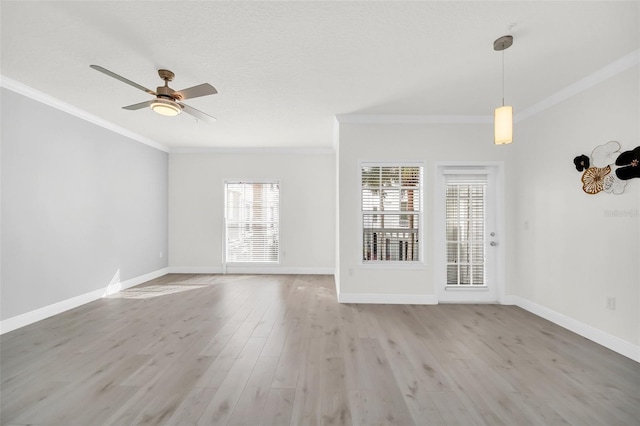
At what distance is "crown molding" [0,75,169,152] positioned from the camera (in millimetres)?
3247

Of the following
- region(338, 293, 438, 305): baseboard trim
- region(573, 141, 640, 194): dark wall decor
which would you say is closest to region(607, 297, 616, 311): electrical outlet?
region(573, 141, 640, 194): dark wall decor

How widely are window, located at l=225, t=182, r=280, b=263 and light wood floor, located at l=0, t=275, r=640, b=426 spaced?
8.38ft

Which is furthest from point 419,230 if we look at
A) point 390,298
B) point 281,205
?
point 281,205

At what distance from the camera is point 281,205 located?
6.45 meters

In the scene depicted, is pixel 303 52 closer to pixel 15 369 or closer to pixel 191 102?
pixel 191 102

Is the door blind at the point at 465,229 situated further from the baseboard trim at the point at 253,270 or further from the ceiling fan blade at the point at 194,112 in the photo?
the ceiling fan blade at the point at 194,112

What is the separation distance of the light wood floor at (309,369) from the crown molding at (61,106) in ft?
9.05

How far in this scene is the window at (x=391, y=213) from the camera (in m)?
4.40

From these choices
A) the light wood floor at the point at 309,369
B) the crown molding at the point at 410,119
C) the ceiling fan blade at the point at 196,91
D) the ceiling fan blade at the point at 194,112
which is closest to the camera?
the light wood floor at the point at 309,369

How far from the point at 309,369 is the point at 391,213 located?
2.66m

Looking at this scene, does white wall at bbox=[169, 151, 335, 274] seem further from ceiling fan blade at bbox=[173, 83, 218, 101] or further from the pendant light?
the pendant light

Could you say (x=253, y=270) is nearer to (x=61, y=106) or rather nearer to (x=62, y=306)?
(x=62, y=306)

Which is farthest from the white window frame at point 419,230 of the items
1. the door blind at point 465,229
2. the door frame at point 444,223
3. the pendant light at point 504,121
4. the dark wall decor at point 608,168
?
the pendant light at point 504,121

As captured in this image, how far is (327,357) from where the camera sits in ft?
8.70
